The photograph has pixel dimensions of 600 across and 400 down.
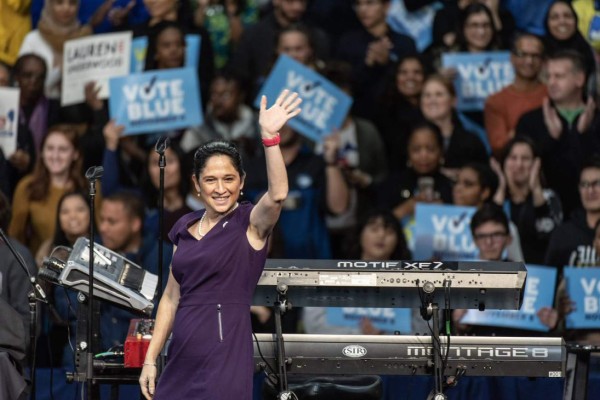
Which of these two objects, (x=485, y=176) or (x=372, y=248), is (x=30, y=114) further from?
(x=485, y=176)

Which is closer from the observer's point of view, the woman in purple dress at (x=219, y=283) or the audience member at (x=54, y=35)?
the woman in purple dress at (x=219, y=283)

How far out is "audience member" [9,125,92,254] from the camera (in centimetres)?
1013

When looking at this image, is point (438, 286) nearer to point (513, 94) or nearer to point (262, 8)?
point (513, 94)

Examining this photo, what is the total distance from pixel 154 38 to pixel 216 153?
4728 millimetres

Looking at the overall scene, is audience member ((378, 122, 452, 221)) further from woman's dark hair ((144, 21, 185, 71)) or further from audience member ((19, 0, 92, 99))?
audience member ((19, 0, 92, 99))

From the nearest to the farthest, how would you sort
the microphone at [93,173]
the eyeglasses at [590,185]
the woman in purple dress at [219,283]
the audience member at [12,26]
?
the woman in purple dress at [219,283] → the microphone at [93,173] → the eyeglasses at [590,185] → the audience member at [12,26]

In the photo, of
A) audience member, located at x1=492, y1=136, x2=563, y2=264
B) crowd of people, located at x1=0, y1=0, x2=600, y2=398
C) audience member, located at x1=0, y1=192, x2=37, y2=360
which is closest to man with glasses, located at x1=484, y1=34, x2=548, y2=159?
crowd of people, located at x1=0, y1=0, x2=600, y2=398

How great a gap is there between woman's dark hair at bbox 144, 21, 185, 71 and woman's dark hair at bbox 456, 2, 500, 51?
199 cm

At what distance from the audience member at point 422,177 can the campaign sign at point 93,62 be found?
2123mm

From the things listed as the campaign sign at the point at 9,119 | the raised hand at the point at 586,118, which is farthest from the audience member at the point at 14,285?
the raised hand at the point at 586,118

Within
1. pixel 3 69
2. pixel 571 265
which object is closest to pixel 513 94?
pixel 571 265

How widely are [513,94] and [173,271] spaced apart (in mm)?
4899

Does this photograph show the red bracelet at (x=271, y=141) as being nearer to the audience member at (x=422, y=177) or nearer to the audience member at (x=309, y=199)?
the audience member at (x=309, y=199)

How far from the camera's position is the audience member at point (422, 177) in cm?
995
